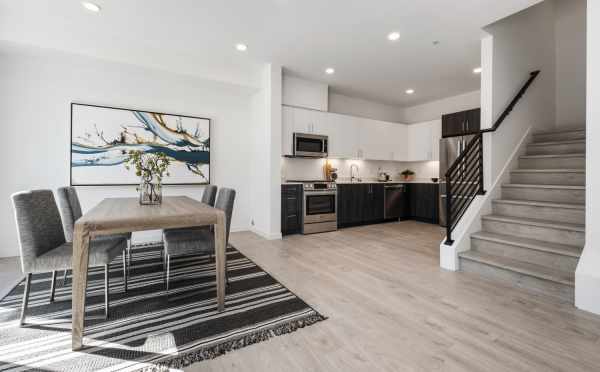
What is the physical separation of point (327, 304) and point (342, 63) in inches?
147

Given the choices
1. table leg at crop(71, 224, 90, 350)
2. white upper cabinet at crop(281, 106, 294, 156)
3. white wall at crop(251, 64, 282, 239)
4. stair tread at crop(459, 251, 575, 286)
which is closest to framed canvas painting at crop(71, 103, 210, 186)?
white wall at crop(251, 64, 282, 239)

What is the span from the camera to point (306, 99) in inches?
202

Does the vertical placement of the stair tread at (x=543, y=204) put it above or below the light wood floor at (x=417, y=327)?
above

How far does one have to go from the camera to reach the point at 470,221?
10.3ft

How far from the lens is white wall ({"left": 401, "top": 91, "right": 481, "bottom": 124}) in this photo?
19.1 ft

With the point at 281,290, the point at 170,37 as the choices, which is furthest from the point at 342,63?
the point at 281,290

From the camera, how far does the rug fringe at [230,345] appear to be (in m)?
1.48

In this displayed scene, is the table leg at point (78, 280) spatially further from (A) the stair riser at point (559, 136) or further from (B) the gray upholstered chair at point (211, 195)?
(A) the stair riser at point (559, 136)

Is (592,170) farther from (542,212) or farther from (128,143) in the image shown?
(128,143)

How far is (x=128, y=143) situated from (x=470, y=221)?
478 cm

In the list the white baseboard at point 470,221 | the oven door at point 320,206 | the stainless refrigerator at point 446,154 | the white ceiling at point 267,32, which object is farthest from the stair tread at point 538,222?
the oven door at point 320,206

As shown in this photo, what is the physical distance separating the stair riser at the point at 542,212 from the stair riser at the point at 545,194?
0.84 feet

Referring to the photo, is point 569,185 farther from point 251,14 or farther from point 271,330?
point 251,14

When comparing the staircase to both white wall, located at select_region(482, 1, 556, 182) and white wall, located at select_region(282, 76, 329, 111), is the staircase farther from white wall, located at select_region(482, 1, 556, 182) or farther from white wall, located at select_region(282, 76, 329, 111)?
white wall, located at select_region(282, 76, 329, 111)
